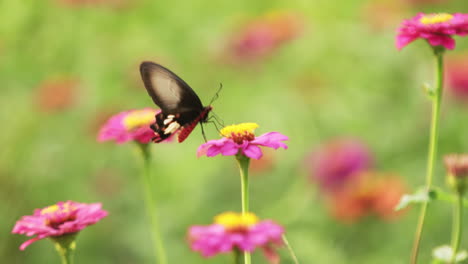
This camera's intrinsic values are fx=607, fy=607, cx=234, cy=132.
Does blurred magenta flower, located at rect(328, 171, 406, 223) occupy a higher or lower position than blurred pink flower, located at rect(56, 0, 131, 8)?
lower

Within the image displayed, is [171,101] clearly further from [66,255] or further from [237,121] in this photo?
[237,121]

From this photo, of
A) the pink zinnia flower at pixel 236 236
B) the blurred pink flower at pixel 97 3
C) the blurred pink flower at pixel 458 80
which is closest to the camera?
the pink zinnia flower at pixel 236 236

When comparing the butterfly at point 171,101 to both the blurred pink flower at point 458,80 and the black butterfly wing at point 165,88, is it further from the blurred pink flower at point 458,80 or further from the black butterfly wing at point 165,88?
the blurred pink flower at point 458,80

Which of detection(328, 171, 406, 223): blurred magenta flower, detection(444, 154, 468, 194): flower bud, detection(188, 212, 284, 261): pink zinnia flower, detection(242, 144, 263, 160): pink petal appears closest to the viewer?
detection(188, 212, 284, 261): pink zinnia flower

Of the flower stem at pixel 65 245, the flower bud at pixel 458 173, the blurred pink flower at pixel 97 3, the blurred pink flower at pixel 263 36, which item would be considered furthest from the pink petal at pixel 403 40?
the blurred pink flower at pixel 97 3

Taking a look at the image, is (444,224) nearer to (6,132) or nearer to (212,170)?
(212,170)

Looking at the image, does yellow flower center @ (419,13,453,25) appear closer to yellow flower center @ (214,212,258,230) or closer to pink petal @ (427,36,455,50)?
pink petal @ (427,36,455,50)

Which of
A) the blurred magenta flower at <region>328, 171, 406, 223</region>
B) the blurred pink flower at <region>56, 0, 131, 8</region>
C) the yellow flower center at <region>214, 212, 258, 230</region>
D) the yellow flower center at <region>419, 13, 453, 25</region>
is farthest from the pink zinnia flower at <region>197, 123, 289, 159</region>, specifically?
the blurred pink flower at <region>56, 0, 131, 8</region>

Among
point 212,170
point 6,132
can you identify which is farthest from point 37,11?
point 212,170
